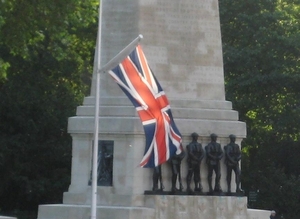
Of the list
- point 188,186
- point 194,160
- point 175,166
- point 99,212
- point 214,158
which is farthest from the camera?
point 214,158

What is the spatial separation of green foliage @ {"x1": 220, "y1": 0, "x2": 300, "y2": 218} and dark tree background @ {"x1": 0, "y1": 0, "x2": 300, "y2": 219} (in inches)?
1.7

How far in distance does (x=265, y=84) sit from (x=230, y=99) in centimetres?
173

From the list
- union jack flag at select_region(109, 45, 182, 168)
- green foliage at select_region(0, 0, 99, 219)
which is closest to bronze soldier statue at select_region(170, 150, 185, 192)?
union jack flag at select_region(109, 45, 182, 168)

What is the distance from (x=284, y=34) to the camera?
159 ft

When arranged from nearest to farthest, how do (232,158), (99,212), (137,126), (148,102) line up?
(148,102) < (99,212) < (137,126) < (232,158)

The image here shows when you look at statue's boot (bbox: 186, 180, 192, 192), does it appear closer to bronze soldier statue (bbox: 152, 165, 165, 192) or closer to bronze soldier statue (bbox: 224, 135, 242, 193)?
bronze soldier statue (bbox: 152, 165, 165, 192)

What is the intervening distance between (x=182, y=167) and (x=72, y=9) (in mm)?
9684

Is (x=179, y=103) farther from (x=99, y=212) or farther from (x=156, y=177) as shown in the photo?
(x=99, y=212)

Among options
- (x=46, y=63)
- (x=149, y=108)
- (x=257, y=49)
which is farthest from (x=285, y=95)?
(x=149, y=108)

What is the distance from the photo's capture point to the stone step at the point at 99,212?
28953 millimetres

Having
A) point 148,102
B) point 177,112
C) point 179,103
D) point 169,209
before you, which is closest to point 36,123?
point 179,103

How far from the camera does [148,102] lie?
2352 cm

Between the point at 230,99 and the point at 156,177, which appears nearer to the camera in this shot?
the point at 156,177

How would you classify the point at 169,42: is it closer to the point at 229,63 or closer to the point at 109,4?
the point at 109,4
